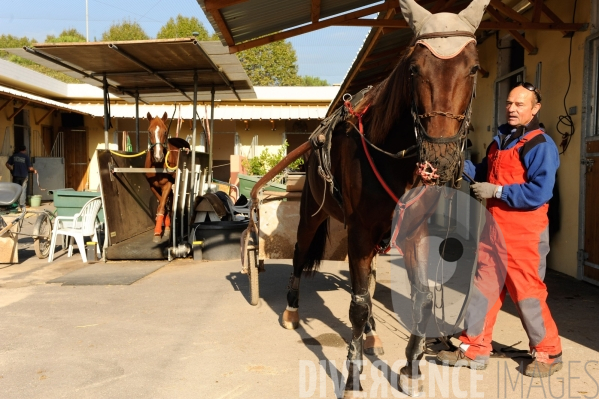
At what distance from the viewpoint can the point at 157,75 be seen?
9.16 meters

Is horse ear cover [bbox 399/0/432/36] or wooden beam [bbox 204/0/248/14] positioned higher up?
wooden beam [bbox 204/0/248/14]

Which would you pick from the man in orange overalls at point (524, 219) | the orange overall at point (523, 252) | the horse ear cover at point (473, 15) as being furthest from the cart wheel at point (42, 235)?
the horse ear cover at point (473, 15)

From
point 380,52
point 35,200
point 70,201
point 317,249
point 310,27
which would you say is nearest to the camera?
point 317,249

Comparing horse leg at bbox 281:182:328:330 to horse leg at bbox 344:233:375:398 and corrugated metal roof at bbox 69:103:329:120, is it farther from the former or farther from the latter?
corrugated metal roof at bbox 69:103:329:120

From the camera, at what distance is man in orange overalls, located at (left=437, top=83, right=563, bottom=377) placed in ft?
11.6

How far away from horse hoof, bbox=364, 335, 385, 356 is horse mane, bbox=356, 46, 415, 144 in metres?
1.91

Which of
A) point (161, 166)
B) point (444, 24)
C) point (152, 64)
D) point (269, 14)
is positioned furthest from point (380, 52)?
point (444, 24)

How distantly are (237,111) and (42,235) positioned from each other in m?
13.4

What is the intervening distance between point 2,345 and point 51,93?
19228 millimetres

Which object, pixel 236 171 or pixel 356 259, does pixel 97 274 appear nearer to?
pixel 356 259

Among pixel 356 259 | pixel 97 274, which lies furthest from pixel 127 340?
pixel 97 274

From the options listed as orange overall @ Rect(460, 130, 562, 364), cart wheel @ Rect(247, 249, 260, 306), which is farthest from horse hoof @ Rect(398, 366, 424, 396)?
cart wheel @ Rect(247, 249, 260, 306)

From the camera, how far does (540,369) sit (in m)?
3.64

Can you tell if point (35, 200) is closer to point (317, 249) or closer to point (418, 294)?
point (317, 249)
